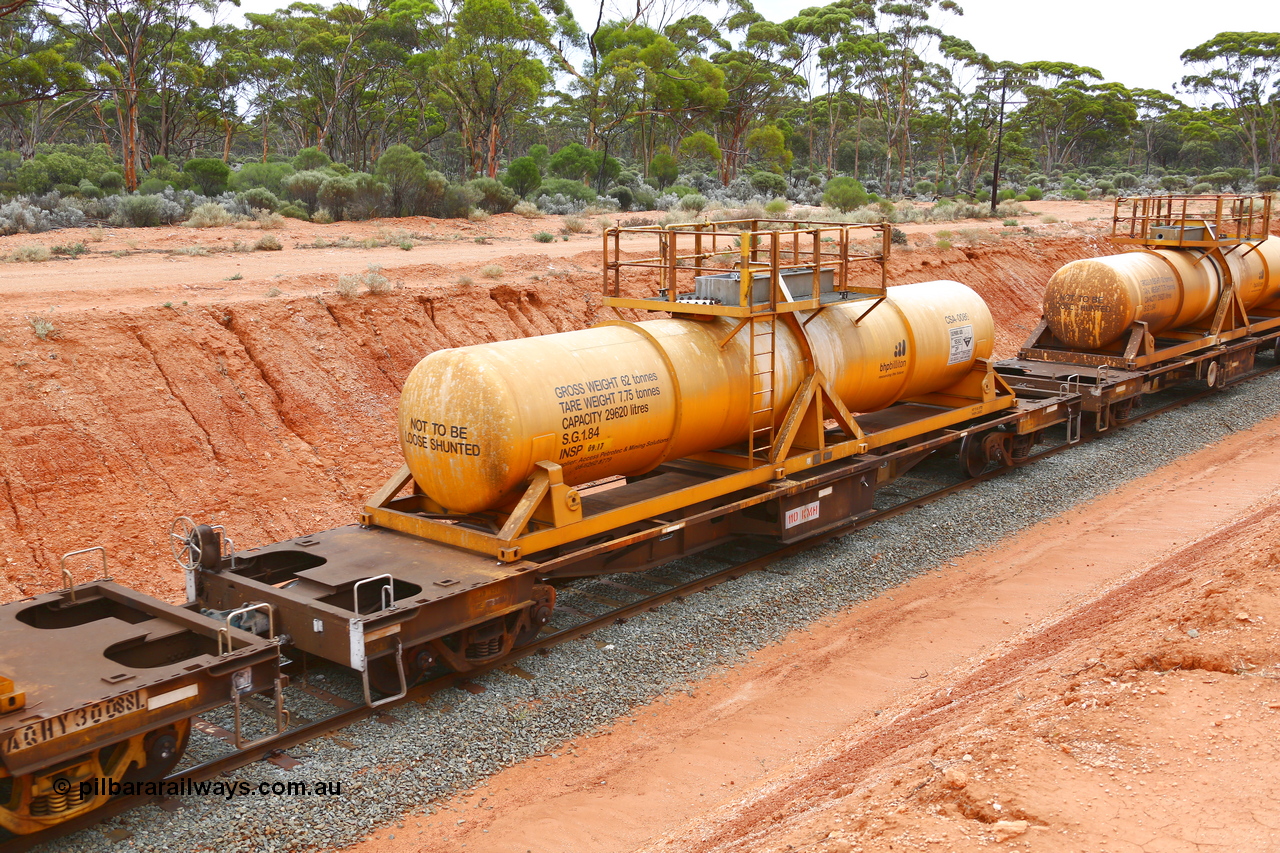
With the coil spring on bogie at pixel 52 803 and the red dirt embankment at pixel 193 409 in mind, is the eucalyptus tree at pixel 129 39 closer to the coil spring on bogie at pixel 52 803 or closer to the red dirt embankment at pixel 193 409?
the red dirt embankment at pixel 193 409

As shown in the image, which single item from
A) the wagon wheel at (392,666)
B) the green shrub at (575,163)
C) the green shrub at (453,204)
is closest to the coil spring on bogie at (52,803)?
the wagon wheel at (392,666)

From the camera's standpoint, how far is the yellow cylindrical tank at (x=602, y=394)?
8.96m

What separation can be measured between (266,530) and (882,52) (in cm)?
5738

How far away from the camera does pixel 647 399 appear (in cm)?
1001

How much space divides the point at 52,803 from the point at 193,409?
8.12 metres

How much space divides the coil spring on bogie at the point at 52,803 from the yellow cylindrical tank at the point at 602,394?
3787mm

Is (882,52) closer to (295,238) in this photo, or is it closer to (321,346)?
(295,238)

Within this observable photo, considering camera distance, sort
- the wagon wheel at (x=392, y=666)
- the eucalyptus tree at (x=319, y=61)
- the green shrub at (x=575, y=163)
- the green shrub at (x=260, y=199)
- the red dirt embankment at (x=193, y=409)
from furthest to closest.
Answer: the eucalyptus tree at (x=319, y=61), the green shrub at (x=575, y=163), the green shrub at (x=260, y=199), the red dirt embankment at (x=193, y=409), the wagon wheel at (x=392, y=666)

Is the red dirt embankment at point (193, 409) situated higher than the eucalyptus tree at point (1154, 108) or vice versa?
the eucalyptus tree at point (1154, 108)

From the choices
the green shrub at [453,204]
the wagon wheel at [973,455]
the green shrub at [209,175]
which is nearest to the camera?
the wagon wheel at [973,455]

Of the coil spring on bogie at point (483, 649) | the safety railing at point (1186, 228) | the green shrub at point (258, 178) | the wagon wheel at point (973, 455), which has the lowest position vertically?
the coil spring on bogie at point (483, 649)

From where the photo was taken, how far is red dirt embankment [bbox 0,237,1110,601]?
12016mm
